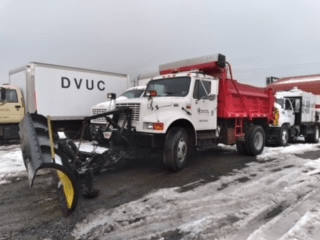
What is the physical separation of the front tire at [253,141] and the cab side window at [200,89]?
2.26 meters

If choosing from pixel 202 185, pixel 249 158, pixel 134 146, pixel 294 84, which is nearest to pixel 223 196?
pixel 202 185

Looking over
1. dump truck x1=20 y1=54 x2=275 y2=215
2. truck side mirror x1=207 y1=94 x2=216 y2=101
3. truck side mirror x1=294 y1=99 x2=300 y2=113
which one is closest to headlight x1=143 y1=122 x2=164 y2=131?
dump truck x1=20 y1=54 x2=275 y2=215

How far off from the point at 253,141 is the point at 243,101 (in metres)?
1.29

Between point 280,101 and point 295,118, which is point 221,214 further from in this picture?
point 295,118

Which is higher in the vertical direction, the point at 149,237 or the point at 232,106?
the point at 232,106

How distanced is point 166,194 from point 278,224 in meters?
1.74

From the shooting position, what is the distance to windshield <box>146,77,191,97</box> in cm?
595

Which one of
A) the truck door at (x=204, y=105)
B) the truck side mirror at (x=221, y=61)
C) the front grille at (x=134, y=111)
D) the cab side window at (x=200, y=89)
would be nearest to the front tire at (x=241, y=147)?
the truck door at (x=204, y=105)

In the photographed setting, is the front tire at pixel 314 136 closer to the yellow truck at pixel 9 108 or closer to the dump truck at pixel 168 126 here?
the dump truck at pixel 168 126

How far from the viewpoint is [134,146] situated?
538 cm

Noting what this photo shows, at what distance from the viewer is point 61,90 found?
9.30m

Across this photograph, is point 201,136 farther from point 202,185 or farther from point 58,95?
point 58,95

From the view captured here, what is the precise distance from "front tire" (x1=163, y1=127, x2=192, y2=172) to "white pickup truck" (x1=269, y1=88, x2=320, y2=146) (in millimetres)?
6270

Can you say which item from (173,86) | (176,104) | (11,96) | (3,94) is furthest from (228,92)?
(3,94)
